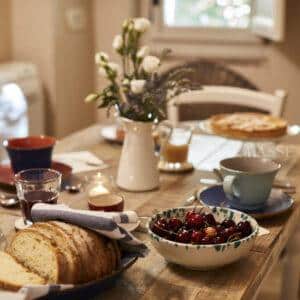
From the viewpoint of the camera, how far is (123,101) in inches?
69.2

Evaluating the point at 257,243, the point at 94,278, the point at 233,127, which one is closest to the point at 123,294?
the point at 94,278

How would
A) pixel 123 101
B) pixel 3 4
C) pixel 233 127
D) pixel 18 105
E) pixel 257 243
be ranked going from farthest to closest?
pixel 3 4 → pixel 18 105 → pixel 233 127 → pixel 123 101 → pixel 257 243

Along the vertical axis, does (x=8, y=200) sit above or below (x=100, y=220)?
below

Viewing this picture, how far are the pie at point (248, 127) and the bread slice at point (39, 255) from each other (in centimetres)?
109

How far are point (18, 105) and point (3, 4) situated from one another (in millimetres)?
604

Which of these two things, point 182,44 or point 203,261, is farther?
point 182,44

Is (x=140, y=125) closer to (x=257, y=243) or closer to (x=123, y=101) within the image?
(x=123, y=101)

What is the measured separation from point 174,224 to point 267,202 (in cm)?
38

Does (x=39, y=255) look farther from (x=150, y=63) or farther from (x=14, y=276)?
(x=150, y=63)

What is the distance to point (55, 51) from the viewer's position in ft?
11.9

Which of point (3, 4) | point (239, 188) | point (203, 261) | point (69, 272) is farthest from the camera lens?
point (3, 4)

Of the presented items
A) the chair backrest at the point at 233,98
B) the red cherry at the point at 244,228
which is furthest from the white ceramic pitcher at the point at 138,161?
the chair backrest at the point at 233,98

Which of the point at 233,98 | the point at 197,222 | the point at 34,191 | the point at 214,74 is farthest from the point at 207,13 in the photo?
the point at 197,222

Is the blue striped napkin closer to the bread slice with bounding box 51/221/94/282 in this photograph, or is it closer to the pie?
the bread slice with bounding box 51/221/94/282
